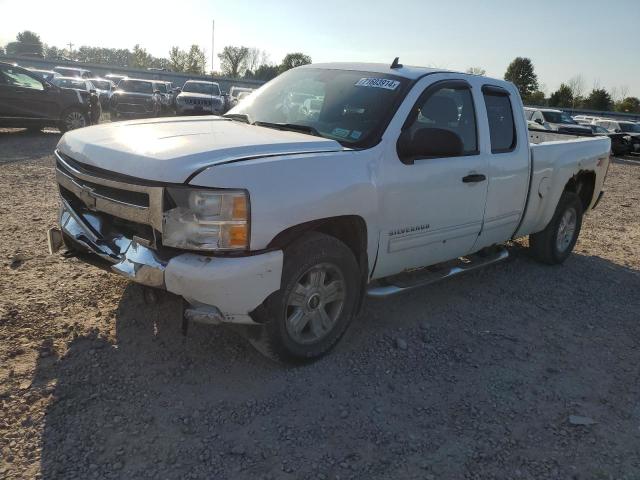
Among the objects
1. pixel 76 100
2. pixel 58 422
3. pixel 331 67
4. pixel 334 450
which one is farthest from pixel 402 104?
pixel 76 100

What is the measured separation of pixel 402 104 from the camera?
154 inches

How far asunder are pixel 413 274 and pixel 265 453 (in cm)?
223

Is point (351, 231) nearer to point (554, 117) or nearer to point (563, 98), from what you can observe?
point (554, 117)

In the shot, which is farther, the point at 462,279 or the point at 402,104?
the point at 462,279

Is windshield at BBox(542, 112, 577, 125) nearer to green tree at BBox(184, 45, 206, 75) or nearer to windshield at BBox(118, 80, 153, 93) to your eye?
windshield at BBox(118, 80, 153, 93)

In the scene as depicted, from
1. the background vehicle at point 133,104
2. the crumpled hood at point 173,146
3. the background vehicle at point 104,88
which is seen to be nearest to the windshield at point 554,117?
the background vehicle at point 133,104

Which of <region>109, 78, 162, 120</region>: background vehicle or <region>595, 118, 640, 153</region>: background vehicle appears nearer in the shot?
<region>109, 78, 162, 120</region>: background vehicle

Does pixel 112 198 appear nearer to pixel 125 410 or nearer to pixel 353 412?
pixel 125 410

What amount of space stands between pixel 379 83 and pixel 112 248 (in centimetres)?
223

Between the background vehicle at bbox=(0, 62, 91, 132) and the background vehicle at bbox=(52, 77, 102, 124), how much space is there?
2.01ft

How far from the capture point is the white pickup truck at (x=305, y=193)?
2.96 meters

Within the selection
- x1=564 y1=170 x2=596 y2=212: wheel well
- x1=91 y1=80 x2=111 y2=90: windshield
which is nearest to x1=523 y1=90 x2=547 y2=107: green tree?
x1=91 y1=80 x2=111 y2=90: windshield

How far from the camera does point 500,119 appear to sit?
4875mm

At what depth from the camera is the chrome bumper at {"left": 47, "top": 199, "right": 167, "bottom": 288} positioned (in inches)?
118
